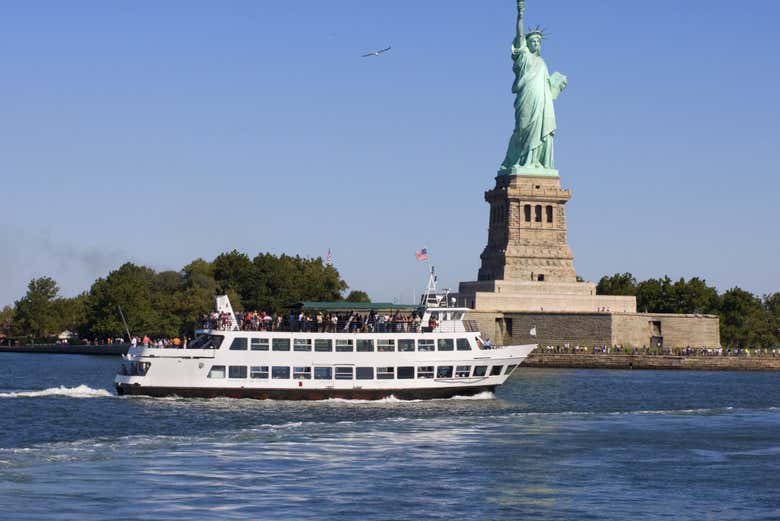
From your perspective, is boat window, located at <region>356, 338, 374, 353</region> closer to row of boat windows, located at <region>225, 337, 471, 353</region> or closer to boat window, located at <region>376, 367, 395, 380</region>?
row of boat windows, located at <region>225, 337, 471, 353</region>

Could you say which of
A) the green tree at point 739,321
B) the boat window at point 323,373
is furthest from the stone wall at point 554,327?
the boat window at point 323,373

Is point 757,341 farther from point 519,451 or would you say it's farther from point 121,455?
point 121,455

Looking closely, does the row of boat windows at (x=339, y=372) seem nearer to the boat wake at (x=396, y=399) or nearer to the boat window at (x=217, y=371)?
the boat window at (x=217, y=371)

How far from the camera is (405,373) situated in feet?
230

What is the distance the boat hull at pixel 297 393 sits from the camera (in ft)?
222

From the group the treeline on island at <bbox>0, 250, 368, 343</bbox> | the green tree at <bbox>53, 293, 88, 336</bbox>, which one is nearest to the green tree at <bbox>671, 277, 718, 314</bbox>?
the treeline on island at <bbox>0, 250, 368, 343</bbox>

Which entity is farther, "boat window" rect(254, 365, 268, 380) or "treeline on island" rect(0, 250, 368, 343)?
"treeline on island" rect(0, 250, 368, 343)

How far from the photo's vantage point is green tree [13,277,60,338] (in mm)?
190500

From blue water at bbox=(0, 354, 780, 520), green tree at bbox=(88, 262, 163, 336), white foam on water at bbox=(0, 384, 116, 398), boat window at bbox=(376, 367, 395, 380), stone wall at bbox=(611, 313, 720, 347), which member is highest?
green tree at bbox=(88, 262, 163, 336)

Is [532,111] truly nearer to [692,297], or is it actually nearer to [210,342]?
[692,297]

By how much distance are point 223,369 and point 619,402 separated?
2112 cm

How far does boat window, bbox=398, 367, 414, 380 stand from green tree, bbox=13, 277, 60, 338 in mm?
128354

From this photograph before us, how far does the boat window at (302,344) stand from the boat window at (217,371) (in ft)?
12.3

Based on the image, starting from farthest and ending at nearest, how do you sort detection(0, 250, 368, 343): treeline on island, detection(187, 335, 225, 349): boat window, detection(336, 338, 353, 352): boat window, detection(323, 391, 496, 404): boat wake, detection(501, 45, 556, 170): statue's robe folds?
detection(0, 250, 368, 343): treeline on island, detection(501, 45, 556, 170): statue's robe folds, detection(336, 338, 353, 352): boat window, detection(323, 391, 496, 404): boat wake, detection(187, 335, 225, 349): boat window
